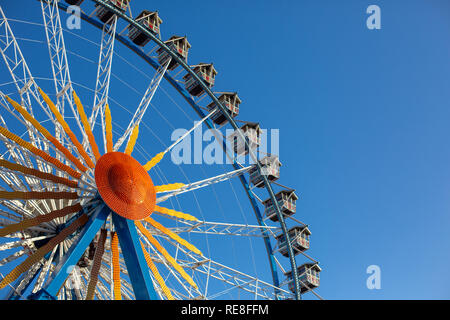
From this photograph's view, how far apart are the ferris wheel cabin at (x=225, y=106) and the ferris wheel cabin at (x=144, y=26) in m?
3.47

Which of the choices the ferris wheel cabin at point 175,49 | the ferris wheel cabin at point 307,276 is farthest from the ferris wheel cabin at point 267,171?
the ferris wheel cabin at point 175,49

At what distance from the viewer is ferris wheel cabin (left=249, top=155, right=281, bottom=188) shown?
20172 mm

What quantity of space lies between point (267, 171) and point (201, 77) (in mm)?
4636

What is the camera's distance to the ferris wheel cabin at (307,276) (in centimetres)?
1970

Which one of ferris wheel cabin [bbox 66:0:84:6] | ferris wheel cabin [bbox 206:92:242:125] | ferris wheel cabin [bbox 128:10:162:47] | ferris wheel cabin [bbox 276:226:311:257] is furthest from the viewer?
ferris wheel cabin [bbox 276:226:311:257]

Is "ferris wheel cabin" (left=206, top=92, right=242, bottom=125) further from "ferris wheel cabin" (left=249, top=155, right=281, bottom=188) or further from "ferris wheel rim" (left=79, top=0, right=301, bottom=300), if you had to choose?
"ferris wheel cabin" (left=249, top=155, right=281, bottom=188)

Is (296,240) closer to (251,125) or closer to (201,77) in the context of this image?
(251,125)

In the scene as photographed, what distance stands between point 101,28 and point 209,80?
177 inches

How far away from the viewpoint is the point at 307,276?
64.8 feet

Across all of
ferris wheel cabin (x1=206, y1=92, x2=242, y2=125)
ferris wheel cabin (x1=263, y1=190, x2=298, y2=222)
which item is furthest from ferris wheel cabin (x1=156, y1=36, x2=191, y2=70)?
ferris wheel cabin (x1=263, y1=190, x2=298, y2=222)

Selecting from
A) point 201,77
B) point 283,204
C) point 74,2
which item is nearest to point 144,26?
point 74,2

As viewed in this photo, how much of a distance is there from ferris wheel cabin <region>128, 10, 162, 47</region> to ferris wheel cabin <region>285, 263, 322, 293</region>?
10704 millimetres

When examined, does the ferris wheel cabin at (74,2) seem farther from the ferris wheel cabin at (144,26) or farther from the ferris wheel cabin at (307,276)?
the ferris wheel cabin at (307,276)
